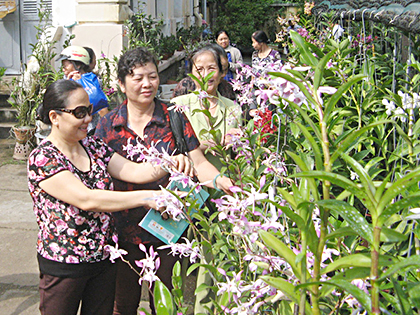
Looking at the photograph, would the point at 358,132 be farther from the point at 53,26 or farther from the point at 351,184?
the point at 53,26

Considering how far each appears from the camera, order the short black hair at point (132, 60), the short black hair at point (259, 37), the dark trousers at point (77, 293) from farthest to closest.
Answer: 1. the short black hair at point (259, 37)
2. the short black hair at point (132, 60)
3. the dark trousers at point (77, 293)

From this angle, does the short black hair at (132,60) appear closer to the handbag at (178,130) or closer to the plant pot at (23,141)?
the handbag at (178,130)

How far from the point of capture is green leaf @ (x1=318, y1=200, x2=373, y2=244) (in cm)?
93

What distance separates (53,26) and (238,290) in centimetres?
838

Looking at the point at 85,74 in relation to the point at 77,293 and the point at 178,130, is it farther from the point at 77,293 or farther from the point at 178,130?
the point at 77,293

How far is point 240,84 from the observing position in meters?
3.22

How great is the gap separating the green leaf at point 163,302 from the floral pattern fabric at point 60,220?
41.6 inches

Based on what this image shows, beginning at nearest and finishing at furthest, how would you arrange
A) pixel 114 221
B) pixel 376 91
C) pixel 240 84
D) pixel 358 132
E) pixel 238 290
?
1. pixel 358 132
2. pixel 238 290
3. pixel 376 91
4. pixel 114 221
5. pixel 240 84

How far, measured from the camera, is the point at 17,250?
4.89 meters

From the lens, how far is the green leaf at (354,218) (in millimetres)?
927

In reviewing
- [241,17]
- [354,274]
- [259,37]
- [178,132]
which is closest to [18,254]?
[178,132]

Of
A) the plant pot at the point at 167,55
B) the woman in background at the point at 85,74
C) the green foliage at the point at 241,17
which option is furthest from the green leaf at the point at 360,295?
the green foliage at the point at 241,17

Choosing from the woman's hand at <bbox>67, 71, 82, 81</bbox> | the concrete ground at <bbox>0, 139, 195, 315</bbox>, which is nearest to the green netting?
the concrete ground at <bbox>0, 139, 195, 315</bbox>

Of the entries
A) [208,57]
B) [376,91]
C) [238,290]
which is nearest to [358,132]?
Result: [238,290]
